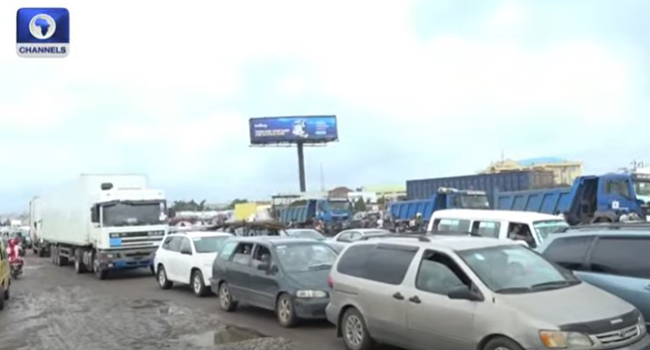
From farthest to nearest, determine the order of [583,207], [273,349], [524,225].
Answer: [583,207] → [524,225] → [273,349]

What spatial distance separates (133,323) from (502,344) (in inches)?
300

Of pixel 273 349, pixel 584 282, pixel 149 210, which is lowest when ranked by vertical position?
pixel 273 349

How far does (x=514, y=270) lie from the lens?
309 inches

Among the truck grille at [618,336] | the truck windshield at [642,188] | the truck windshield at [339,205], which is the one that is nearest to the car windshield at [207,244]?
the truck grille at [618,336]

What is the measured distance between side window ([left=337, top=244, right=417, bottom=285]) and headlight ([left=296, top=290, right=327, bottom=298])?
59.0 inches

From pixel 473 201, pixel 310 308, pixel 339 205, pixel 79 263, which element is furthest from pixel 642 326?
pixel 339 205

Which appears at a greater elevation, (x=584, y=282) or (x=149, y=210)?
(x=149, y=210)

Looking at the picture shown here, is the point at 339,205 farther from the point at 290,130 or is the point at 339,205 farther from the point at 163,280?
the point at 290,130

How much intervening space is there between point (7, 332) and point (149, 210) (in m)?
11.2

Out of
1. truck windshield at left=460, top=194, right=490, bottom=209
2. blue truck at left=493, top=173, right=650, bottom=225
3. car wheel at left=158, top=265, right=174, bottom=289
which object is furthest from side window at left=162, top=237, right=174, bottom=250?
blue truck at left=493, top=173, right=650, bottom=225

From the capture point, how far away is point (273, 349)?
31.1ft

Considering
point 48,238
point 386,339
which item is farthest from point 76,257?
point 386,339

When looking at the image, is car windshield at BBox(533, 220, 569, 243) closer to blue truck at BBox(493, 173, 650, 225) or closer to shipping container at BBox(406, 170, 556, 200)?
blue truck at BBox(493, 173, 650, 225)

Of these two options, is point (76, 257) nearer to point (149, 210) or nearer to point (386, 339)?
point (149, 210)
